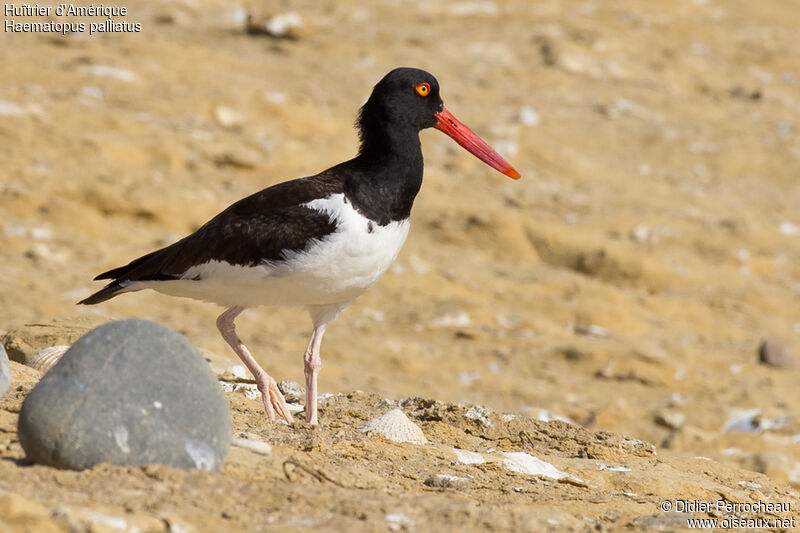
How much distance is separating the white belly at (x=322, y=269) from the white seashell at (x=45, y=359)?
0.93 meters

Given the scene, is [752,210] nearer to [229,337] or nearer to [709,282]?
[709,282]

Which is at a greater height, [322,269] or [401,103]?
[401,103]

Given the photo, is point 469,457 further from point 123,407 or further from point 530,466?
point 123,407

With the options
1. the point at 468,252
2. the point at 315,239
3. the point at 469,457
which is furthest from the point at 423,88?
the point at 468,252

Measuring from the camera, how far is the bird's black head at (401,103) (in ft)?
21.4

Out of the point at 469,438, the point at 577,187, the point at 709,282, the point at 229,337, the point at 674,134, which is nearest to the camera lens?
the point at 469,438

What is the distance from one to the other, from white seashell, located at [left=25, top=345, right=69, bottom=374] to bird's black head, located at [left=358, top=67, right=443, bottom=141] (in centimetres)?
234

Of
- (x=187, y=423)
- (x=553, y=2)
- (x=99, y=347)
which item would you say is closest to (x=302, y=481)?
(x=187, y=423)

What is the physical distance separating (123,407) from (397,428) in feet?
6.74

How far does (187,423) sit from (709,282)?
8.83 metres

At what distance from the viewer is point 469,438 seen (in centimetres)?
627

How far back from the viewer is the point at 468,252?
38.8 feet

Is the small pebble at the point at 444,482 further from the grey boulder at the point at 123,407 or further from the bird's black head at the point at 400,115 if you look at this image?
the bird's black head at the point at 400,115

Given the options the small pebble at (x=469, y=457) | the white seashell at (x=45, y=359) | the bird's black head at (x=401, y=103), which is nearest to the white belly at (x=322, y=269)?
the bird's black head at (x=401, y=103)
